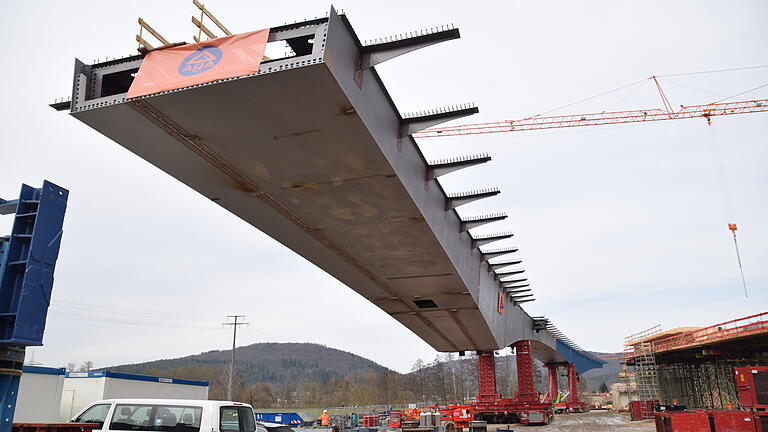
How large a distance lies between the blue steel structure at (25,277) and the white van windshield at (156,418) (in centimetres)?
299

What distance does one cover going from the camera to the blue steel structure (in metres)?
6.38

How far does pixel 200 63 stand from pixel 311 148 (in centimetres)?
291

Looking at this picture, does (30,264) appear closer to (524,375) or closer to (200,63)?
(200,63)

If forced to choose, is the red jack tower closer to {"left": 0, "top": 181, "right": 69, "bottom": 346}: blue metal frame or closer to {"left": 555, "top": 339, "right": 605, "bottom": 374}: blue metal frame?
{"left": 555, "top": 339, "right": 605, "bottom": 374}: blue metal frame

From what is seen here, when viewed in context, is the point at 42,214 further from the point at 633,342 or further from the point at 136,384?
the point at 633,342

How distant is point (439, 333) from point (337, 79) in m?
26.2

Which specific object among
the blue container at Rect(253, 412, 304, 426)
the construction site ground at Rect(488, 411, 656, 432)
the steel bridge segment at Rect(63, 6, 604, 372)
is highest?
the steel bridge segment at Rect(63, 6, 604, 372)

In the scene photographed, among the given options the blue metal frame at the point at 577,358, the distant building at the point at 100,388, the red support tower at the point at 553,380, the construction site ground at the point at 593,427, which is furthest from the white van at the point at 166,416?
the red support tower at the point at 553,380

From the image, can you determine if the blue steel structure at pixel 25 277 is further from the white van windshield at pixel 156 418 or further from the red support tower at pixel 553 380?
the red support tower at pixel 553 380

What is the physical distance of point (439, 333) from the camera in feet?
108

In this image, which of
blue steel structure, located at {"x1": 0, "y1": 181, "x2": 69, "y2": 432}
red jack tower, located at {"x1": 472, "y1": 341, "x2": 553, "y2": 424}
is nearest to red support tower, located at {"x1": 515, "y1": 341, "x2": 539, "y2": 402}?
red jack tower, located at {"x1": 472, "y1": 341, "x2": 553, "y2": 424}

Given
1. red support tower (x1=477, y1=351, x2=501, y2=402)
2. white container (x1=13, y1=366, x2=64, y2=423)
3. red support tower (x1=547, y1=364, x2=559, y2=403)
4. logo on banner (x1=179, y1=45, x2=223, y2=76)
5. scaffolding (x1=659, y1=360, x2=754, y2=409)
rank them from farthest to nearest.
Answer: red support tower (x1=547, y1=364, x2=559, y2=403) → scaffolding (x1=659, y1=360, x2=754, y2=409) → red support tower (x1=477, y1=351, x2=501, y2=402) → white container (x1=13, y1=366, x2=64, y2=423) → logo on banner (x1=179, y1=45, x2=223, y2=76)

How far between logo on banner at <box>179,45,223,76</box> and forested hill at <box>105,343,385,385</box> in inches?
4837

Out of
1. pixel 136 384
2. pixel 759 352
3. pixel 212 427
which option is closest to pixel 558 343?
pixel 759 352
